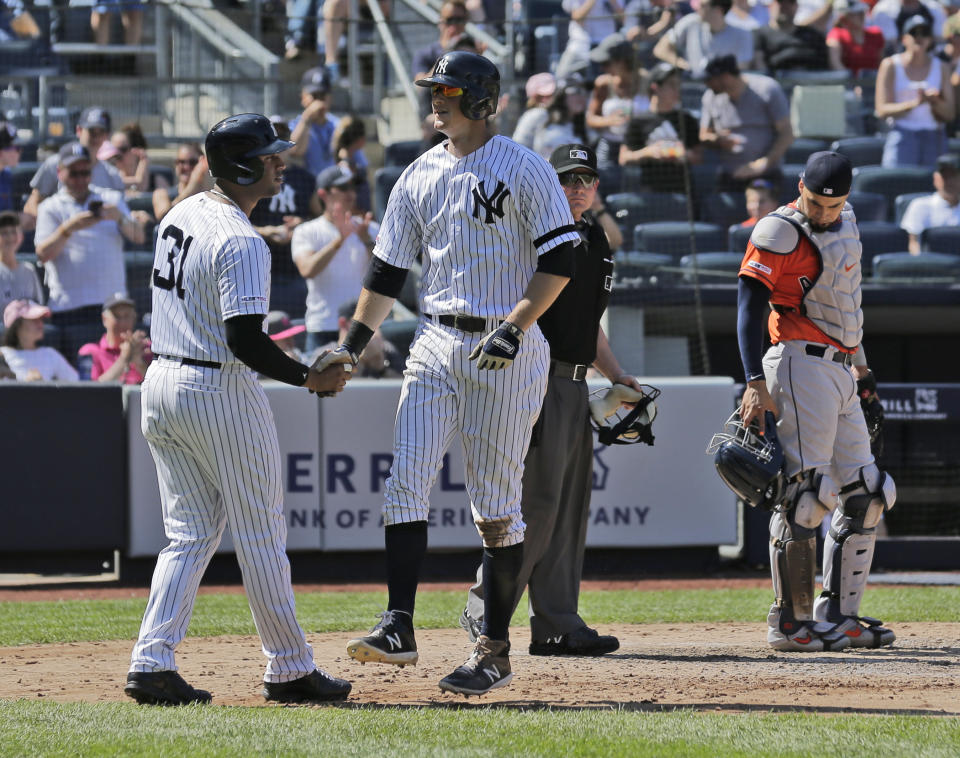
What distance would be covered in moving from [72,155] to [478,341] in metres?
6.74

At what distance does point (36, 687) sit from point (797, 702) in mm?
2575

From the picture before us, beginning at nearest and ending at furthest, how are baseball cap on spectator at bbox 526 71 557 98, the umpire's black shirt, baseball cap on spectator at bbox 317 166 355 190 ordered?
the umpire's black shirt, baseball cap on spectator at bbox 317 166 355 190, baseball cap on spectator at bbox 526 71 557 98

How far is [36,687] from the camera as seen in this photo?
4957 mm

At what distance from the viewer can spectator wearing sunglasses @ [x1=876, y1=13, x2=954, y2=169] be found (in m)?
13.1

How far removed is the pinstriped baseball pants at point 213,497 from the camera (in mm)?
4305

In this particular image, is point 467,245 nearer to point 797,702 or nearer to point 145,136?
point 797,702

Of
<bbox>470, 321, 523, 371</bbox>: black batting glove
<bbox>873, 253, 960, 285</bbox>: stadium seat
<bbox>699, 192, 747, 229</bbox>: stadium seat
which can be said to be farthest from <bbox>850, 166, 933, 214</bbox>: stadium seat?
<bbox>470, 321, 523, 371</bbox>: black batting glove

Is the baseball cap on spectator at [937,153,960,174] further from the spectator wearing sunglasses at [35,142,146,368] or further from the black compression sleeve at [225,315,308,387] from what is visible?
the black compression sleeve at [225,315,308,387]

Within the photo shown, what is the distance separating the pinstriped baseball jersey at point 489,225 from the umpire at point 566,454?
1.08 metres

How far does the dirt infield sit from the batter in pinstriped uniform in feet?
1.36

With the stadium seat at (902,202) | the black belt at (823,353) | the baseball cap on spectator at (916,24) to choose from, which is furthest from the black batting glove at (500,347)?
the baseball cap on spectator at (916,24)

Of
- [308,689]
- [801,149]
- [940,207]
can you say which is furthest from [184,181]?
[308,689]

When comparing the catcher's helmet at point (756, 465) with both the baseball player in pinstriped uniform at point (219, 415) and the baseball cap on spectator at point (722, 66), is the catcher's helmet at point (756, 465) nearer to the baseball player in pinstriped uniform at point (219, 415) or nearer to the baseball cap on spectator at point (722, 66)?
the baseball player in pinstriped uniform at point (219, 415)

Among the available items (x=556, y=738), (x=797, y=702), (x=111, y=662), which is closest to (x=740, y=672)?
(x=797, y=702)
